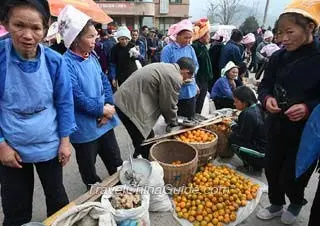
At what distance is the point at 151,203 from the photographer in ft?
8.69

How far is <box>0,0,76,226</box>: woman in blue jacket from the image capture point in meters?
1.53

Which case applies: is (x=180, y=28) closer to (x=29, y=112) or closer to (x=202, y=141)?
(x=202, y=141)

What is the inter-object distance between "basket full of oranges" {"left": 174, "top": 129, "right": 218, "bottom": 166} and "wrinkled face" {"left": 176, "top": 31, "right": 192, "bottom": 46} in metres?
1.38

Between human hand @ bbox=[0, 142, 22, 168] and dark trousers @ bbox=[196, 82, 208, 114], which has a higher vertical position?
human hand @ bbox=[0, 142, 22, 168]

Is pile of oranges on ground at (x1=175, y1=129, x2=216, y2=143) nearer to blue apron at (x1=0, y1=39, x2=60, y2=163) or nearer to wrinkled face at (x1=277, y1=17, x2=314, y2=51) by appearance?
wrinkled face at (x1=277, y1=17, x2=314, y2=51)

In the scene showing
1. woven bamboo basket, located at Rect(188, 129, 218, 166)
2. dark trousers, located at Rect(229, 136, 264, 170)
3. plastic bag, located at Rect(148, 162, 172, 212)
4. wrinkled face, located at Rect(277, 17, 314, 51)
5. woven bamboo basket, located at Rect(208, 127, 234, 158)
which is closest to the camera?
wrinkled face, located at Rect(277, 17, 314, 51)

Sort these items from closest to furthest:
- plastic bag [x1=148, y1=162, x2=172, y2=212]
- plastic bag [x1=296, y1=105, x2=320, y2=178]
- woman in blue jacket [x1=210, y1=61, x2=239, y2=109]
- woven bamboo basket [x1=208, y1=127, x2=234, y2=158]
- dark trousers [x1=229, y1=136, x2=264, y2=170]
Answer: plastic bag [x1=296, y1=105, x2=320, y2=178] < plastic bag [x1=148, y1=162, x2=172, y2=212] < dark trousers [x1=229, y1=136, x2=264, y2=170] < woven bamboo basket [x1=208, y1=127, x2=234, y2=158] < woman in blue jacket [x1=210, y1=61, x2=239, y2=109]

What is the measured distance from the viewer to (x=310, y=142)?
185 centimetres

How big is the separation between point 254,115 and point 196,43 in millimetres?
2224

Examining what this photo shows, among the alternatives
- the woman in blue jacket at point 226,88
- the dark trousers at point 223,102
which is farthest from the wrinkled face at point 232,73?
the dark trousers at point 223,102

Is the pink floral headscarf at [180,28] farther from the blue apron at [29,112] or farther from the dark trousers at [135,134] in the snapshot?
the blue apron at [29,112]

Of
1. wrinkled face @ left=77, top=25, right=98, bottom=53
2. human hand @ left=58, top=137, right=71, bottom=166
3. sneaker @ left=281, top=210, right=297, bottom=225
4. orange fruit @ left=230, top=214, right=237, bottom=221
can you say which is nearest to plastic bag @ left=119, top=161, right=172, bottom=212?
orange fruit @ left=230, top=214, right=237, bottom=221

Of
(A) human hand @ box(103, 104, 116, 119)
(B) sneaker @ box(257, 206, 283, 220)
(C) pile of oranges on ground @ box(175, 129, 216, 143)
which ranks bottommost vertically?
(B) sneaker @ box(257, 206, 283, 220)

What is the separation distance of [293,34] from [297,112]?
55 cm
